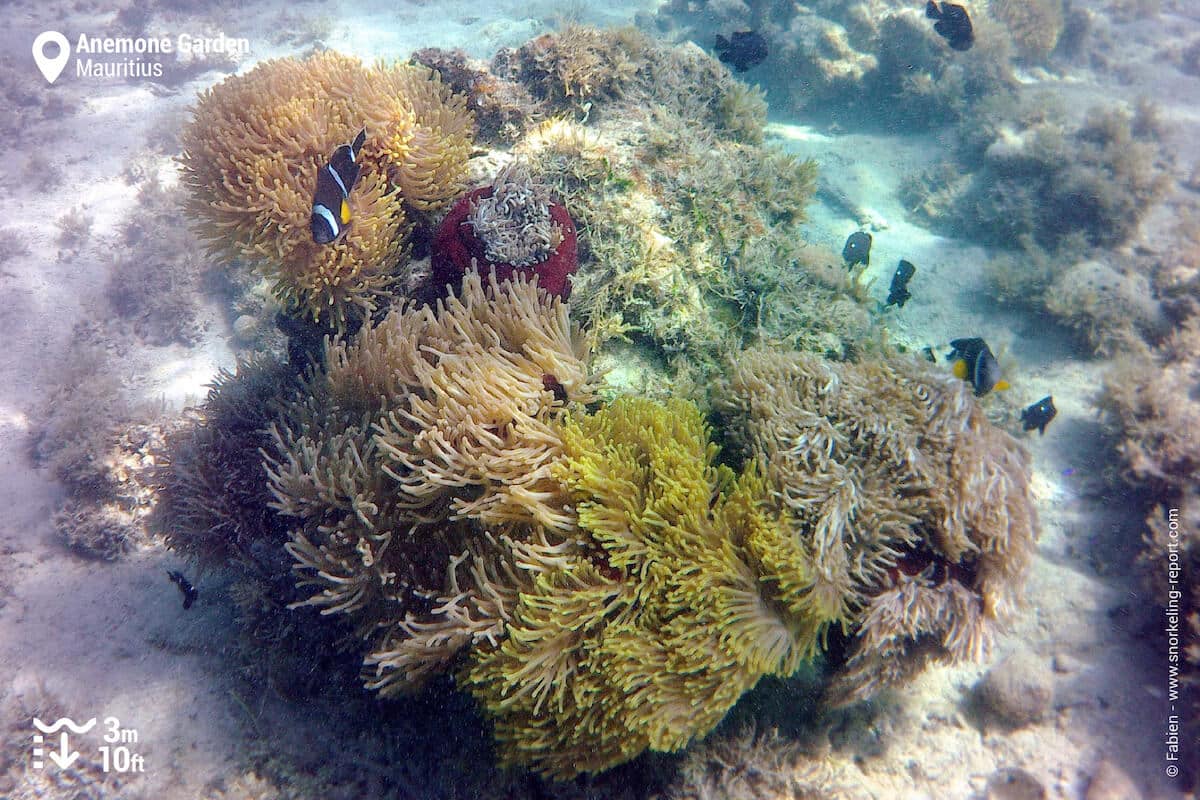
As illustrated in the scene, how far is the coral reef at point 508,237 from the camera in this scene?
3.69 m

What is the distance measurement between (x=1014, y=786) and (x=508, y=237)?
16.4 ft

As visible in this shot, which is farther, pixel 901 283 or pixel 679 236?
pixel 901 283

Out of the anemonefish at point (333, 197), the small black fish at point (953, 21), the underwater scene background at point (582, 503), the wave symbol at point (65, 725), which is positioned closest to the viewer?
the underwater scene background at point (582, 503)

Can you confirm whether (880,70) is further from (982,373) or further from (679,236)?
(679,236)

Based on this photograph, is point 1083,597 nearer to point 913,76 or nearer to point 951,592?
point 951,592

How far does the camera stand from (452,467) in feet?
9.35

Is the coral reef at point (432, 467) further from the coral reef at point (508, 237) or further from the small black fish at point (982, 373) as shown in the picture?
the small black fish at point (982, 373)

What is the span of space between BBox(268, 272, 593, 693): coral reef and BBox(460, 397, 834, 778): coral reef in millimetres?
220

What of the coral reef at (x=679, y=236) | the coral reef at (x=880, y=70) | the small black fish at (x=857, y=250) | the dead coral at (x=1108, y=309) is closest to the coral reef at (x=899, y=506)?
the coral reef at (x=679, y=236)

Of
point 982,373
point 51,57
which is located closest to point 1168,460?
point 982,373

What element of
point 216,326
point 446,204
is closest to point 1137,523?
point 446,204

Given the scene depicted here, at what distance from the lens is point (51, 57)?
48.7 ft

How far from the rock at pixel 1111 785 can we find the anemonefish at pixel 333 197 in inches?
235

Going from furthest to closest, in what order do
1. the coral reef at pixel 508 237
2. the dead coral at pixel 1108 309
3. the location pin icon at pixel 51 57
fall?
the location pin icon at pixel 51 57, the dead coral at pixel 1108 309, the coral reef at pixel 508 237
